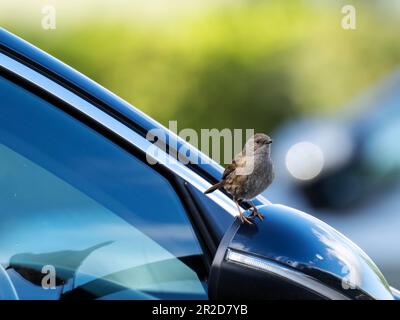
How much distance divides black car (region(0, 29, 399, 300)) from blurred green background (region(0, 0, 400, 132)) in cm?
724

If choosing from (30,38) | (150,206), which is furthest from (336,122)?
(150,206)

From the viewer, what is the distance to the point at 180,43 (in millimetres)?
9961

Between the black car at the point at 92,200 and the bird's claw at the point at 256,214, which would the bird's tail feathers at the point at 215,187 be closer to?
the black car at the point at 92,200

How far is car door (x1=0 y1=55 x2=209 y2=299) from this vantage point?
69.9 inches

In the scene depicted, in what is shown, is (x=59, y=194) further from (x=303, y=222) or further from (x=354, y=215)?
(x=354, y=215)

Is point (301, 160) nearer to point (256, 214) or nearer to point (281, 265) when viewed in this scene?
point (256, 214)

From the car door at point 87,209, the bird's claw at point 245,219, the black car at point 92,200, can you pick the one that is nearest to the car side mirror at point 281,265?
the bird's claw at point 245,219

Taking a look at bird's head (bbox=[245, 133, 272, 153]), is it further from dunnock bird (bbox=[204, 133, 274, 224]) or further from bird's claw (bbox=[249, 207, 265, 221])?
bird's claw (bbox=[249, 207, 265, 221])

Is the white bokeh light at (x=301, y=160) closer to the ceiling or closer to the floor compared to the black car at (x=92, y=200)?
closer to the ceiling

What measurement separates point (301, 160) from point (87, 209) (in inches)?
285

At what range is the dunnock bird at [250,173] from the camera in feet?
6.41

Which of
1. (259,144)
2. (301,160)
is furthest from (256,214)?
(301,160)

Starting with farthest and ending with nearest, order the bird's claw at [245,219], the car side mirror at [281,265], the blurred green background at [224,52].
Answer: the blurred green background at [224,52] → the bird's claw at [245,219] → the car side mirror at [281,265]

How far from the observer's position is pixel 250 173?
2.11 m
